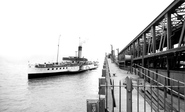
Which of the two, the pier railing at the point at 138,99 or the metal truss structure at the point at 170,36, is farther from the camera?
the metal truss structure at the point at 170,36

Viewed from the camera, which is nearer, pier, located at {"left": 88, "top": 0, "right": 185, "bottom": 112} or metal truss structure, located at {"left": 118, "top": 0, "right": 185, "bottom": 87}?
pier, located at {"left": 88, "top": 0, "right": 185, "bottom": 112}

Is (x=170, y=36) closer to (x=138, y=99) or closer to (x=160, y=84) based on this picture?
(x=160, y=84)

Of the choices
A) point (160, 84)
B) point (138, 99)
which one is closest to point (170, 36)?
point (160, 84)

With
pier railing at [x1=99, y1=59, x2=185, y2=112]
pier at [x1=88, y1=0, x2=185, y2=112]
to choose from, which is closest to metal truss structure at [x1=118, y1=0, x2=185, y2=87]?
pier at [x1=88, y1=0, x2=185, y2=112]

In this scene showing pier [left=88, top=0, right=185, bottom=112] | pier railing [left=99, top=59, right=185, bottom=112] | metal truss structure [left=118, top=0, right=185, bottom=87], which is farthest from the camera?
metal truss structure [left=118, top=0, right=185, bottom=87]

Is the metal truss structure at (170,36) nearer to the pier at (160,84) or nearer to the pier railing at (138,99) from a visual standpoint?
the pier at (160,84)

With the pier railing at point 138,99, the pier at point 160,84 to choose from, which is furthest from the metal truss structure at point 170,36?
the pier railing at point 138,99

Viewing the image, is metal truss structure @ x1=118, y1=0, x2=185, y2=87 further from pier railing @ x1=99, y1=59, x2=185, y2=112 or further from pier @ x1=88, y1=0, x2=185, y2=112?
pier railing @ x1=99, y1=59, x2=185, y2=112

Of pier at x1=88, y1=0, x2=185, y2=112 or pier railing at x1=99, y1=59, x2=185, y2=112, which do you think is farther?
pier at x1=88, y1=0, x2=185, y2=112

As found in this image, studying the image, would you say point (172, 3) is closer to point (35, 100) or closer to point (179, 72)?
point (179, 72)

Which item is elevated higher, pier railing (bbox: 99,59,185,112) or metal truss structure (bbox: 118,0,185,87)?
metal truss structure (bbox: 118,0,185,87)

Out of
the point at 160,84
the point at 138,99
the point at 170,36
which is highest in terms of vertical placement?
the point at 170,36

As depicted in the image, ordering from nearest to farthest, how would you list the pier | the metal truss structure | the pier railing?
the pier railing, the pier, the metal truss structure

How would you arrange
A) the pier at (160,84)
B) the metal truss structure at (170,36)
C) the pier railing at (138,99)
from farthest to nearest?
1. the metal truss structure at (170,36)
2. the pier at (160,84)
3. the pier railing at (138,99)
